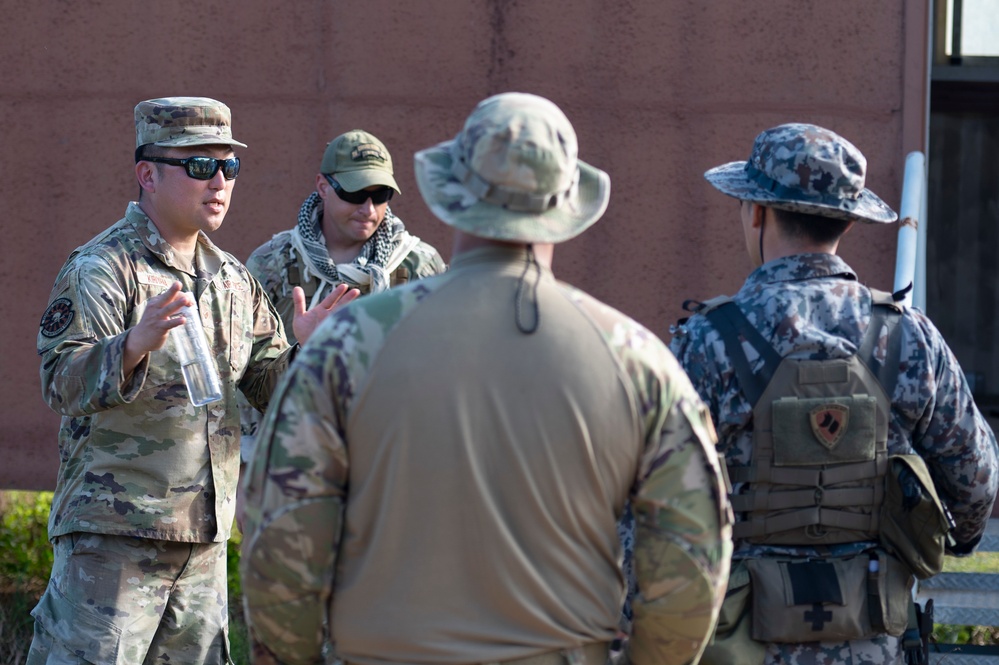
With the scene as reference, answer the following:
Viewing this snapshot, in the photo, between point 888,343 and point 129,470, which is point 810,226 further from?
point 129,470

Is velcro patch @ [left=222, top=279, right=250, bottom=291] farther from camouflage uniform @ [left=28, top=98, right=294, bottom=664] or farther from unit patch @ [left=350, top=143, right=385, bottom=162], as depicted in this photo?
unit patch @ [left=350, top=143, right=385, bottom=162]

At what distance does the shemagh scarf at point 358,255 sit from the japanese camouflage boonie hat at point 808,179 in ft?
6.34

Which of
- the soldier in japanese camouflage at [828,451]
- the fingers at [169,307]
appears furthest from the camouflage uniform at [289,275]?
the soldier in japanese camouflage at [828,451]

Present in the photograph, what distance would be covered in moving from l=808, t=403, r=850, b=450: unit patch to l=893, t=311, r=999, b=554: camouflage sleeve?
0.46ft

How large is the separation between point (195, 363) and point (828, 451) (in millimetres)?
1704

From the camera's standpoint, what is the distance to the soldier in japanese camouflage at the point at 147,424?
3500mm

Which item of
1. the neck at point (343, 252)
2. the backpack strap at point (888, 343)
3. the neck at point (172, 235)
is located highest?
the neck at point (172, 235)

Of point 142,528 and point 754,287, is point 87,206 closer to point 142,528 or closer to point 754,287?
point 142,528

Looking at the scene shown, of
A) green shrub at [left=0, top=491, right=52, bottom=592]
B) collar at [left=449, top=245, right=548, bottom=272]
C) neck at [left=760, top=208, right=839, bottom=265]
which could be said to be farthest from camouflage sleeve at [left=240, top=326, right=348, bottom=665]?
green shrub at [left=0, top=491, right=52, bottom=592]

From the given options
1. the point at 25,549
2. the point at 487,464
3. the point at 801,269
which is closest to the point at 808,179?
the point at 801,269

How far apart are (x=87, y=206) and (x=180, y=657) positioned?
10.8 ft

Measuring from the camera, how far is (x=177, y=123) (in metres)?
3.79

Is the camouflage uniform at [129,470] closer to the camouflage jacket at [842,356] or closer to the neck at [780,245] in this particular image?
the camouflage jacket at [842,356]

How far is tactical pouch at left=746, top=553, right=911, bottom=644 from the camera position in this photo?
2.97 metres
